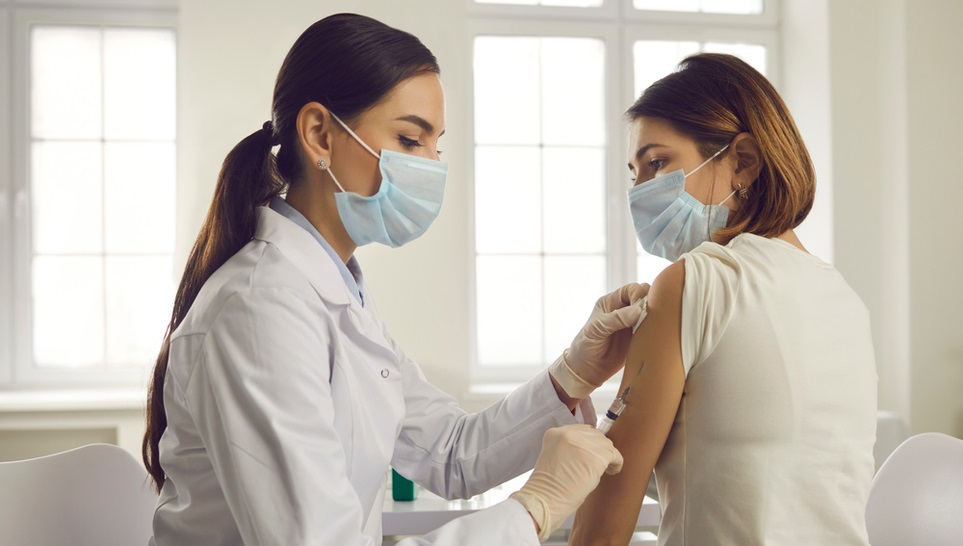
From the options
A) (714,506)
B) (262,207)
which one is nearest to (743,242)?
(714,506)

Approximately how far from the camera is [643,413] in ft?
3.78

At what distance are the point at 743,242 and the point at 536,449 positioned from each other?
59 cm

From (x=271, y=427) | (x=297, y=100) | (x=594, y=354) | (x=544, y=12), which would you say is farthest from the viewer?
(x=544, y=12)

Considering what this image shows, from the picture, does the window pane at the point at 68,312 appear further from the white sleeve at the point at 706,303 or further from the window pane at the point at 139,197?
the white sleeve at the point at 706,303

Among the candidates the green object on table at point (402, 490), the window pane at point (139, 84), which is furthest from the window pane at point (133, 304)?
the green object on table at point (402, 490)

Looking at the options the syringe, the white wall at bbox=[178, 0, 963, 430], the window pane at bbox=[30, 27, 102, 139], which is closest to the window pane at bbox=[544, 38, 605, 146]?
the white wall at bbox=[178, 0, 963, 430]

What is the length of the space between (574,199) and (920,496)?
2.08 metres

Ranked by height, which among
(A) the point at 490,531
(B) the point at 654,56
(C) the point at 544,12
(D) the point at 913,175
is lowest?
(A) the point at 490,531

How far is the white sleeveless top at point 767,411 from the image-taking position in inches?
41.8

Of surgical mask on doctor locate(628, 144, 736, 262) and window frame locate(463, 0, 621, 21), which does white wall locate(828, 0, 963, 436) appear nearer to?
window frame locate(463, 0, 621, 21)

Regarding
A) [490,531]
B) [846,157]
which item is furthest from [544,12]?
[490,531]

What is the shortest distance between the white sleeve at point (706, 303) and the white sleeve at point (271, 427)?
501 millimetres

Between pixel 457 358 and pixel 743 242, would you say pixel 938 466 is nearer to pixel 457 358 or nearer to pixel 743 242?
pixel 743 242

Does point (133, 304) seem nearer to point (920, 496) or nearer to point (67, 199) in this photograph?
point (67, 199)
